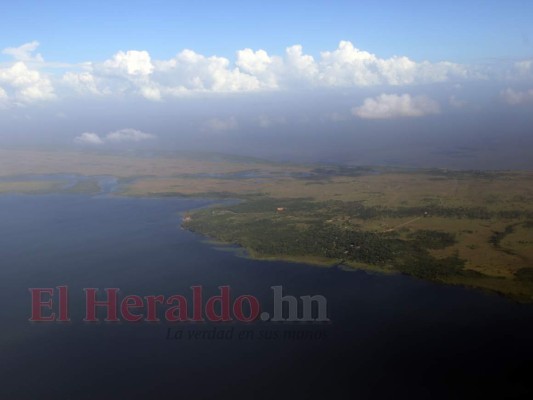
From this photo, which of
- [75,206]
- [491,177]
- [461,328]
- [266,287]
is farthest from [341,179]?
[461,328]

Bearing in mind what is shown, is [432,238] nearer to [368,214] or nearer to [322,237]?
[322,237]

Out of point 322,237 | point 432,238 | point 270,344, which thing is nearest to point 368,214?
point 432,238

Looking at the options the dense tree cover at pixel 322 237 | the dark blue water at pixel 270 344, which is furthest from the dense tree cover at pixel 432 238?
the dark blue water at pixel 270 344

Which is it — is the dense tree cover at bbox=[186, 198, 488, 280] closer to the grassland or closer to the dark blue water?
the grassland

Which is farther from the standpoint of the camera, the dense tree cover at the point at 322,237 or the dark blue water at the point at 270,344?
the dense tree cover at the point at 322,237

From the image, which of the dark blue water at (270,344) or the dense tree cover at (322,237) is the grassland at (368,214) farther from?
the dark blue water at (270,344)

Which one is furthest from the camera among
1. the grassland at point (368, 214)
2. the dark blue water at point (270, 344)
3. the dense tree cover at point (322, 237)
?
the dense tree cover at point (322, 237)

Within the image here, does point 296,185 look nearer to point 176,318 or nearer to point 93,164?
point 176,318
